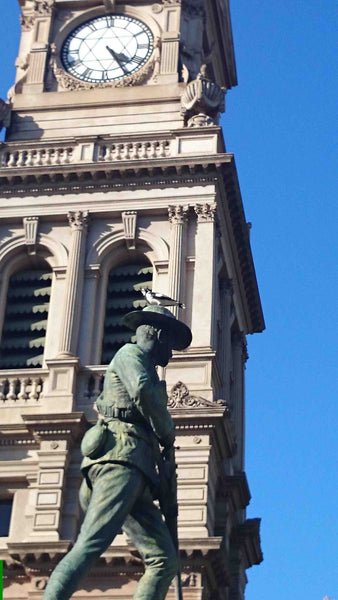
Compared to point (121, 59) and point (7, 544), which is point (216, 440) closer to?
point (7, 544)

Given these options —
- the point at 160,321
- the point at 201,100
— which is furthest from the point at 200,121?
the point at 160,321

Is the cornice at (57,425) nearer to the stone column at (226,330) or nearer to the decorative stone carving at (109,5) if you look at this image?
the stone column at (226,330)

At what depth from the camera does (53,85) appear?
40062 millimetres

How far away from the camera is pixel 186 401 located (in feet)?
101

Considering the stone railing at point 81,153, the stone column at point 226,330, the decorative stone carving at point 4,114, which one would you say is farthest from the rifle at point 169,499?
the decorative stone carving at point 4,114

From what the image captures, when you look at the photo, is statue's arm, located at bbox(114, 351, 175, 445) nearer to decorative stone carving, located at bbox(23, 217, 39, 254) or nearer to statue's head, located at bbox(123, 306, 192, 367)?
statue's head, located at bbox(123, 306, 192, 367)

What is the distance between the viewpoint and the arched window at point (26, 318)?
33906 mm

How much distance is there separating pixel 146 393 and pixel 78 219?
A: 22.9 metres

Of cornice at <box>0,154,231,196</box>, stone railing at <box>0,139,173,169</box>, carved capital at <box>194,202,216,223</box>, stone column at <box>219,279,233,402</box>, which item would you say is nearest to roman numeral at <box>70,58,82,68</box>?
stone railing at <box>0,139,173,169</box>

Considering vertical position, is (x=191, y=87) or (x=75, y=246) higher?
(x=191, y=87)

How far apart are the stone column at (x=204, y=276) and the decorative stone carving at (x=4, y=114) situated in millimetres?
7229

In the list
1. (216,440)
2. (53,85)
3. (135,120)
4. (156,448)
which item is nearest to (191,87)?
(135,120)

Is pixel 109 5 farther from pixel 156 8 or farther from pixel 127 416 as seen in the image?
pixel 127 416

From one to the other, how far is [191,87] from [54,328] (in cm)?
864
